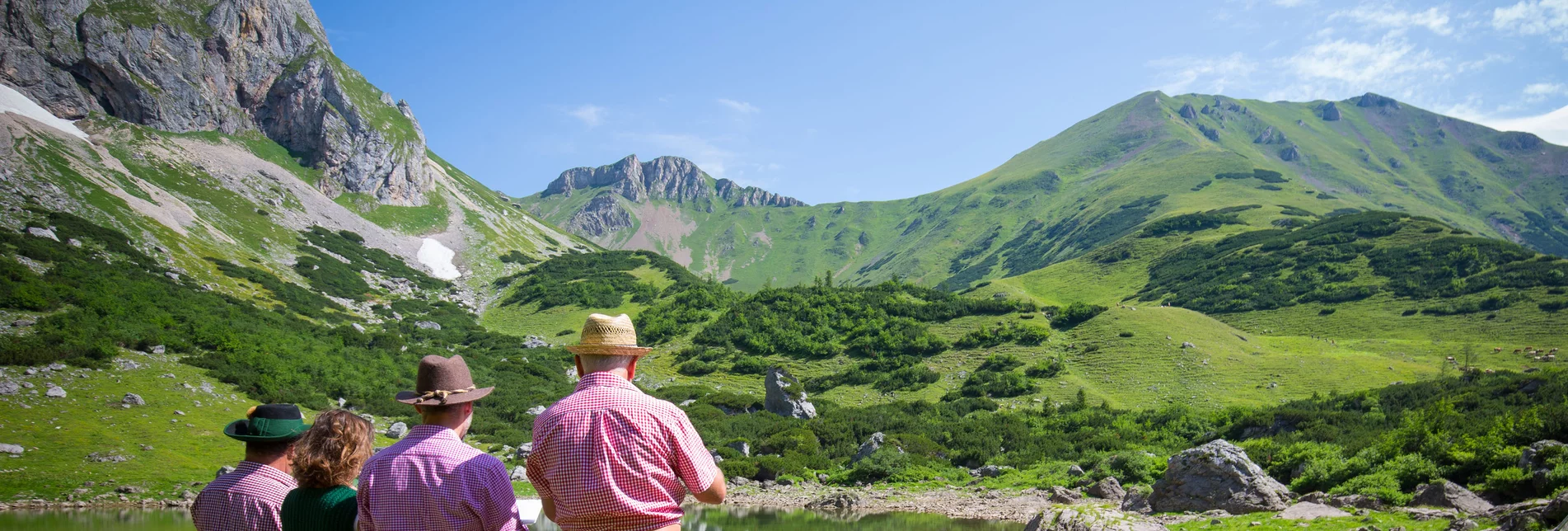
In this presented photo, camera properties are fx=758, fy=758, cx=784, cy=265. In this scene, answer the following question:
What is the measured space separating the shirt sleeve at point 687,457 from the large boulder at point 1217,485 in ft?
63.4

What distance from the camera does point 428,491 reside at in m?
4.62

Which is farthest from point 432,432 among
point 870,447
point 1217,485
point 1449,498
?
point 870,447

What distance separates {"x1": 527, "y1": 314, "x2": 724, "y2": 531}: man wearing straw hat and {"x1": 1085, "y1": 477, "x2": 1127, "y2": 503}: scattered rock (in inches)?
977

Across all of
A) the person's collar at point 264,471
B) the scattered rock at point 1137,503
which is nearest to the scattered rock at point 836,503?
the scattered rock at point 1137,503

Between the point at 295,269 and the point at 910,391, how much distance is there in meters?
61.5

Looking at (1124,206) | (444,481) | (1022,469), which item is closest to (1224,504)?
(1022,469)

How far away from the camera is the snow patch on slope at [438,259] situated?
330 feet

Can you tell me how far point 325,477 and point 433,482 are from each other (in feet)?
2.26

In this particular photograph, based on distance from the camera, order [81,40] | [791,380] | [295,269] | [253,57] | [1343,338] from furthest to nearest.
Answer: [253,57] → [81,40] → [295,269] → [1343,338] → [791,380]

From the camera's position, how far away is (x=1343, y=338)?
2623 inches

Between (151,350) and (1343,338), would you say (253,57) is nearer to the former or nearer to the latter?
(151,350)

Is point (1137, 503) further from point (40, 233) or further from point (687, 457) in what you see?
point (40, 233)

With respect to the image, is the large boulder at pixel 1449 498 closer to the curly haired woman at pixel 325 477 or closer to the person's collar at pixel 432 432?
the person's collar at pixel 432 432

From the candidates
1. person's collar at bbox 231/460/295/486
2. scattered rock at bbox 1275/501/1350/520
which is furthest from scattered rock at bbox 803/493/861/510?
person's collar at bbox 231/460/295/486
